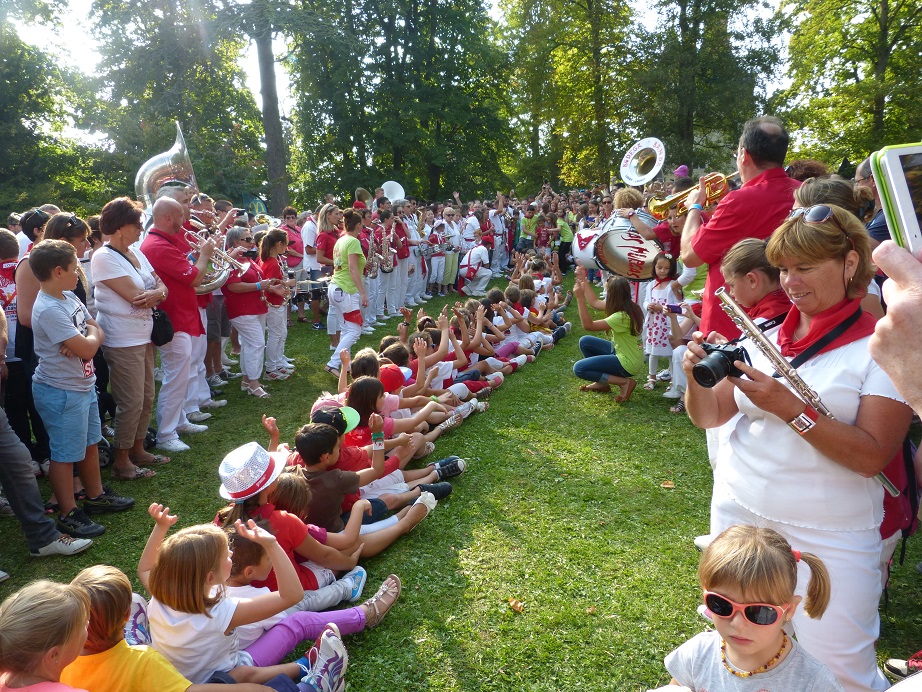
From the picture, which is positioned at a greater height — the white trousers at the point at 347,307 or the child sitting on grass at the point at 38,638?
the child sitting on grass at the point at 38,638

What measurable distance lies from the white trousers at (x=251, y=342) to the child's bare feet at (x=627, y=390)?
428 cm

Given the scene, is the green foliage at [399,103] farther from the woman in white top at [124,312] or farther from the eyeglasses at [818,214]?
the eyeglasses at [818,214]

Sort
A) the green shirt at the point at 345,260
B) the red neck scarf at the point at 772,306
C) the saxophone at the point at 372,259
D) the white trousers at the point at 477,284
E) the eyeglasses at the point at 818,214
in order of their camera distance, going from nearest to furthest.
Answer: the eyeglasses at the point at 818,214 → the red neck scarf at the point at 772,306 → the green shirt at the point at 345,260 → the saxophone at the point at 372,259 → the white trousers at the point at 477,284

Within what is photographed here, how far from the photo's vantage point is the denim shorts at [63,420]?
4.38 metres

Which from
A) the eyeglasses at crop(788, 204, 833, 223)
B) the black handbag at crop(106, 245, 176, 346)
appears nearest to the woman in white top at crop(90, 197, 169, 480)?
the black handbag at crop(106, 245, 176, 346)

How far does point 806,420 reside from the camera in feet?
6.92

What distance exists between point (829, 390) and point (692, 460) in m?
3.36

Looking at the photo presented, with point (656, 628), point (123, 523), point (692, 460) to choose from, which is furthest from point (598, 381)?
point (123, 523)

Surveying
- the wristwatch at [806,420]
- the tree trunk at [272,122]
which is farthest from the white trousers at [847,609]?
the tree trunk at [272,122]

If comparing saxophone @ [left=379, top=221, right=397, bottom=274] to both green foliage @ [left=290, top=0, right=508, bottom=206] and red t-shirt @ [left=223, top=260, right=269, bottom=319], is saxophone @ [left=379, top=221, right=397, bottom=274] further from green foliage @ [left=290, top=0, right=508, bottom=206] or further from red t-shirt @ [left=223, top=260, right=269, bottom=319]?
green foliage @ [left=290, top=0, right=508, bottom=206]

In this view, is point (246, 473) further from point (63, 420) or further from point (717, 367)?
point (717, 367)

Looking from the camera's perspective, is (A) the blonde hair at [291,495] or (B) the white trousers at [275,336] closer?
(A) the blonde hair at [291,495]

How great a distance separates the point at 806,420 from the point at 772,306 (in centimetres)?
105

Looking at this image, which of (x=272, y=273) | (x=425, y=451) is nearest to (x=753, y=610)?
(x=425, y=451)
